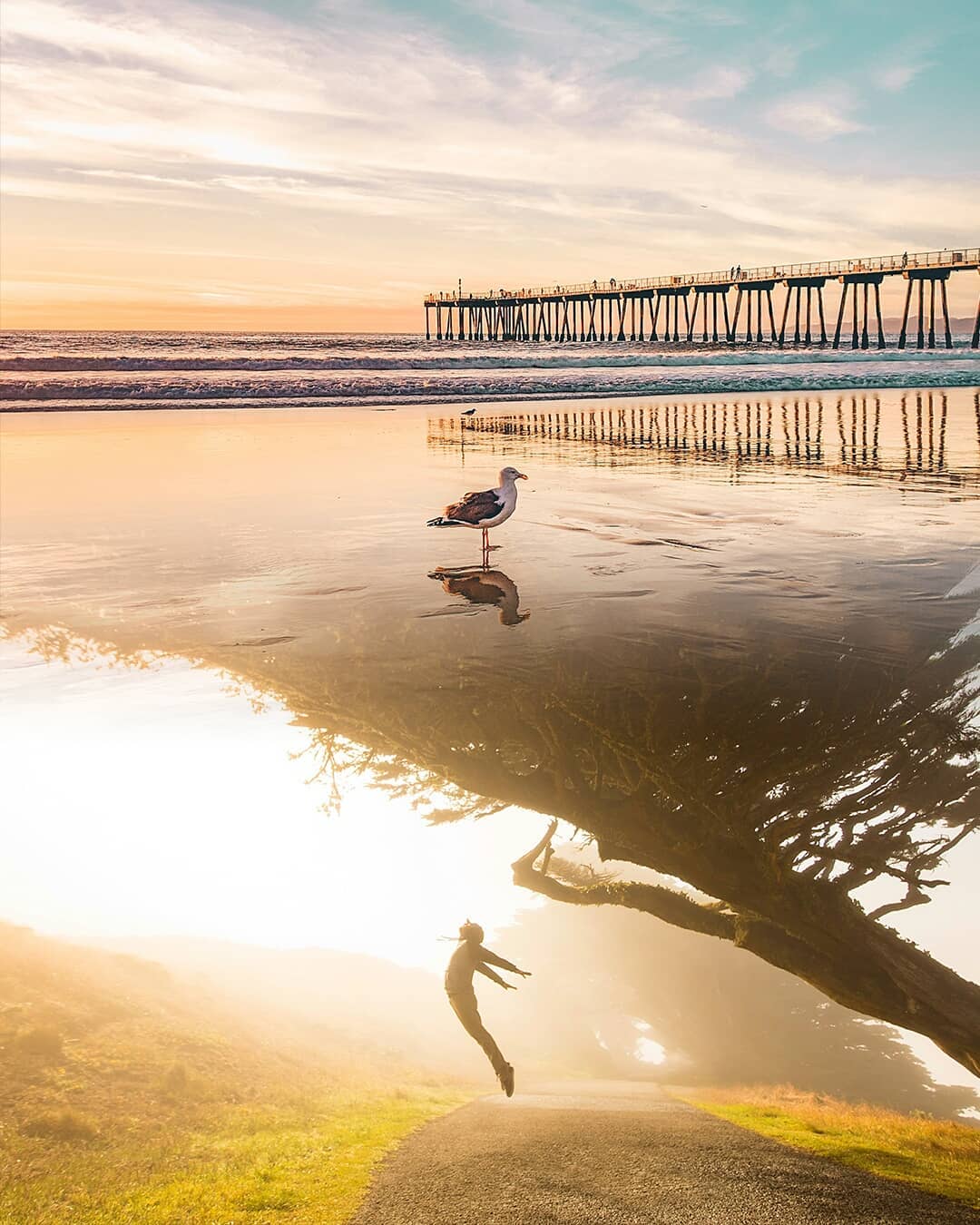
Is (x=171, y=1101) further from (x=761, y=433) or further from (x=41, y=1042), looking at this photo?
(x=761, y=433)

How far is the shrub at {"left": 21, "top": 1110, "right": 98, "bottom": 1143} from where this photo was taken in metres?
2.38

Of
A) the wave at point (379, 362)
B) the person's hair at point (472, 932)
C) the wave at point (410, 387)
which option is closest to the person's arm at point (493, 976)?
the person's hair at point (472, 932)

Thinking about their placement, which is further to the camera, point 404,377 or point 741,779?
point 404,377

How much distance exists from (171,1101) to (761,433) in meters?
19.7

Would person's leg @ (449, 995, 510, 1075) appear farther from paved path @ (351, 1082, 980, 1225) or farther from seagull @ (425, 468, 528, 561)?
seagull @ (425, 468, 528, 561)

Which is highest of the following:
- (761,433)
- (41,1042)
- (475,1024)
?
(761,433)

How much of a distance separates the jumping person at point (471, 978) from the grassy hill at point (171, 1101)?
0.20m

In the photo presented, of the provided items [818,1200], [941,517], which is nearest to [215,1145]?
[818,1200]

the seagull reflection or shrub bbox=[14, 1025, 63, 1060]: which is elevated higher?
the seagull reflection

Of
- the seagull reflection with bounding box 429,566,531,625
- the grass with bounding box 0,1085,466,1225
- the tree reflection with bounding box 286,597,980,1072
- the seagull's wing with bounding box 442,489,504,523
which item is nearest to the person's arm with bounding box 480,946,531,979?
the tree reflection with bounding box 286,597,980,1072

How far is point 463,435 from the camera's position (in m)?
21.4

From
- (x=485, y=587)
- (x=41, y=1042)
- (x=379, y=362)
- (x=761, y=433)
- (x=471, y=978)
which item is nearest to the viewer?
(x=41, y=1042)

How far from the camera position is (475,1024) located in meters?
2.95

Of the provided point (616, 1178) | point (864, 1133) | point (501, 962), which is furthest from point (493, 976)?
point (864, 1133)
